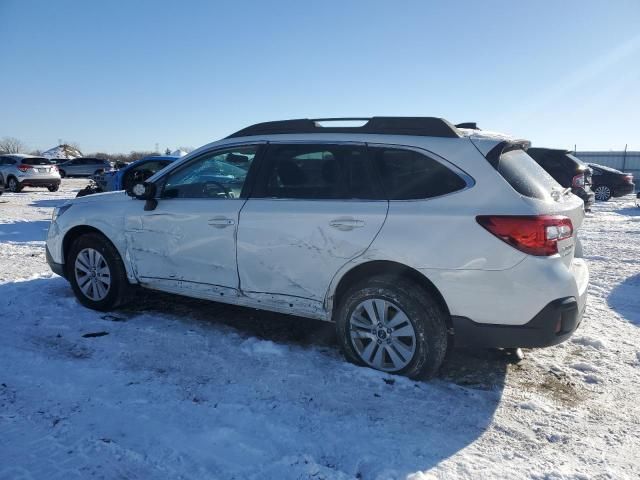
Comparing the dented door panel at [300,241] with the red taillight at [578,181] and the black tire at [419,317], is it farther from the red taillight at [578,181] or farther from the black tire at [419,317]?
the red taillight at [578,181]

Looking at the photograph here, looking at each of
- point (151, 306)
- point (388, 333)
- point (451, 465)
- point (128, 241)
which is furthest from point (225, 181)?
point (451, 465)

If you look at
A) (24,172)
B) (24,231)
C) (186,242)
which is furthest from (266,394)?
(24,172)

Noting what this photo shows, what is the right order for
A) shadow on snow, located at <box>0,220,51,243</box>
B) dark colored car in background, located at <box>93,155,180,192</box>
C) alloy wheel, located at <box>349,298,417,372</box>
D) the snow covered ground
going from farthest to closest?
dark colored car in background, located at <box>93,155,180,192</box>, shadow on snow, located at <box>0,220,51,243</box>, alloy wheel, located at <box>349,298,417,372</box>, the snow covered ground

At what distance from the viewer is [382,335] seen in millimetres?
3414

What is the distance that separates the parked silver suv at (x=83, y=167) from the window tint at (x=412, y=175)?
114ft

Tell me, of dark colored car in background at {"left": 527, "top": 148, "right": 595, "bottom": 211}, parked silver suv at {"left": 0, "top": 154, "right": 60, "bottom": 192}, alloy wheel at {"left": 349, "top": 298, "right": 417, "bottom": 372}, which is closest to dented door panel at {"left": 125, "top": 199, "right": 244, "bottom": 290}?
alloy wheel at {"left": 349, "top": 298, "right": 417, "bottom": 372}

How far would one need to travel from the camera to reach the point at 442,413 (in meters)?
3.00

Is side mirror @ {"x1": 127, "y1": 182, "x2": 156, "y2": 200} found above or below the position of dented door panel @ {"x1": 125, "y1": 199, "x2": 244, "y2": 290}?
above

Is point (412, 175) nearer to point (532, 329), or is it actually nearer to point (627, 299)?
point (532, 329)

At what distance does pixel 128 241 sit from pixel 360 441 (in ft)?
9.68

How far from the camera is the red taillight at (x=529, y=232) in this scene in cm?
295

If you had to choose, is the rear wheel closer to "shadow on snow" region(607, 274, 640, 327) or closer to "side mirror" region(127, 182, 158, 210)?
"shadow on snow" region(607, 274, 640, 327)

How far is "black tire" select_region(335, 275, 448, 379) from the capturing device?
10.6 feet

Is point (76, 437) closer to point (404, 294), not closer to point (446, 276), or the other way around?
point (404, 294)
